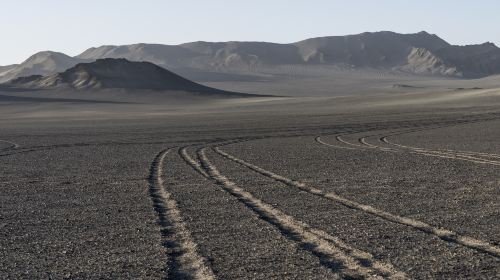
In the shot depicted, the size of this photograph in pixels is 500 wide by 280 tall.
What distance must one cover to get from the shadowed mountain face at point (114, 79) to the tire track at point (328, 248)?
9788 cm

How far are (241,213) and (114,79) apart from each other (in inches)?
4252

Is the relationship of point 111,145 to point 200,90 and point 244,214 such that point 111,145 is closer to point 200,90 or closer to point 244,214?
point 244,214

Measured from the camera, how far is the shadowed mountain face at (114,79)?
114375mm

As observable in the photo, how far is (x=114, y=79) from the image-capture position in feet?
388

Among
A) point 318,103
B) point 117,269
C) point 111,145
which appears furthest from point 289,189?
point 318,103

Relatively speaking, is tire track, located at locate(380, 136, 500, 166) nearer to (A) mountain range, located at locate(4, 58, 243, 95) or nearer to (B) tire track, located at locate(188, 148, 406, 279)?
(B) tire track, located at locate(188, 148, 406, 279)

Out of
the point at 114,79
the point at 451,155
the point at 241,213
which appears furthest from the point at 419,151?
the point at 114,79

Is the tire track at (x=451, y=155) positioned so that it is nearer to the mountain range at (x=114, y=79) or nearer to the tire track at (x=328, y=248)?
the tire track at (x=328, y=248)

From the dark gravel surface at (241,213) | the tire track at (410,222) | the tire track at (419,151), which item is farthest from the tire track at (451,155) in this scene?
the tire track at (410,222)

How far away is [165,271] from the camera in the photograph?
335 inches

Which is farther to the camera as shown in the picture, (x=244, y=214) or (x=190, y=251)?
(x=244, y=214)

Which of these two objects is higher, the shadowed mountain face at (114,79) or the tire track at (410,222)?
the tire track at (410,222)

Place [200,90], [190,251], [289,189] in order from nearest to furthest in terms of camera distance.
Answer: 1. [190,251]
2. [289,189]
3. [200,90]

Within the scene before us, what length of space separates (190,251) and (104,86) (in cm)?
10550
